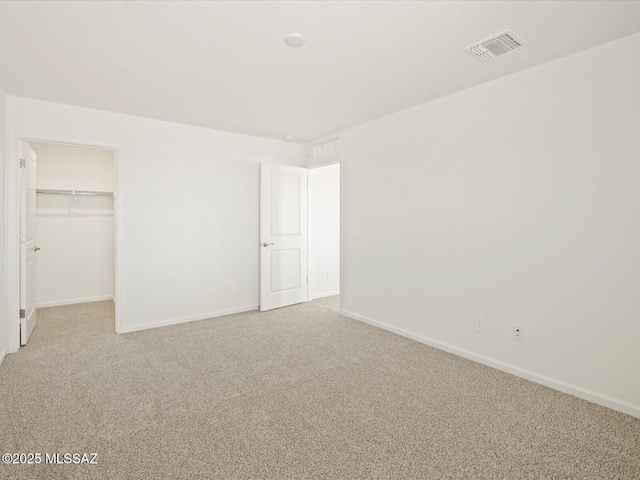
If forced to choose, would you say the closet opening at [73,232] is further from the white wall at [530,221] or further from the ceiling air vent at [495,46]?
the ceiling air vent at [495,46]

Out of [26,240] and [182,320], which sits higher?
[26,240]

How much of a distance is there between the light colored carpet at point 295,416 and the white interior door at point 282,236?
1.49 m

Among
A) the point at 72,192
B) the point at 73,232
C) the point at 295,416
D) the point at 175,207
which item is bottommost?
the point at 295,416

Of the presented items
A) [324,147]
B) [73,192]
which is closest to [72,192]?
[73,192]

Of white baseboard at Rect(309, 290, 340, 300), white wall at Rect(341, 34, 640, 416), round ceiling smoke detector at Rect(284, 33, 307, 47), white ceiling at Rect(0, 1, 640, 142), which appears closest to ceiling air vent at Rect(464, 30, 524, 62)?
white ceiling at Rect(0, 1, 640, 142)

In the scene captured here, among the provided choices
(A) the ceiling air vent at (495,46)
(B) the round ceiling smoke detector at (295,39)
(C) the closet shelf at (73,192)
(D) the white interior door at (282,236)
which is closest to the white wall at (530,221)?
(A) the ceiling air vent at (495,46)

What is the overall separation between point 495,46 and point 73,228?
592cm

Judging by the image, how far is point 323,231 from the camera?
559cm

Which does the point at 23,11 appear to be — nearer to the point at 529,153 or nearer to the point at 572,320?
the point at 529,153

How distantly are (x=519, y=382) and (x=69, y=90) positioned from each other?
15.1 feet

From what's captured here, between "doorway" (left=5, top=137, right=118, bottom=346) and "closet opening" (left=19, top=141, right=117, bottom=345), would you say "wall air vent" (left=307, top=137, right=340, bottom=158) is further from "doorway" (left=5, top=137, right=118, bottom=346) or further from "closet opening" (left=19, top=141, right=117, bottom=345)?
"closet opening" (left=19, top=141, right=117, bottom=345)

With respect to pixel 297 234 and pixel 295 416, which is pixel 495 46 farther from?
pixel 297 234

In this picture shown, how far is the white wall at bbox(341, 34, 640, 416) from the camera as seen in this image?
7.51 feet

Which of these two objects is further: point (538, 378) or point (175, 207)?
point (175, 207)
